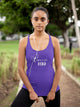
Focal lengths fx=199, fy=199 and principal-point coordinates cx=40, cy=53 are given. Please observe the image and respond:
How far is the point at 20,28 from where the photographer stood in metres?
39.1

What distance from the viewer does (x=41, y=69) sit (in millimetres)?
2137

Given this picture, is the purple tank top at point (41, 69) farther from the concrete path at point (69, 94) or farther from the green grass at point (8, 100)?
the green grass at point (8, 100)

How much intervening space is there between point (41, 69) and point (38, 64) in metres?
0.07

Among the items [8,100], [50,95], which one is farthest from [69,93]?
[50,95]

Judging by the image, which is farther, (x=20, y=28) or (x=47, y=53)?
(x=20, y=28)

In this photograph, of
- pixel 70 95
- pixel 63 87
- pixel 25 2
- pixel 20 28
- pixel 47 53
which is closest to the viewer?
pixel 47 53

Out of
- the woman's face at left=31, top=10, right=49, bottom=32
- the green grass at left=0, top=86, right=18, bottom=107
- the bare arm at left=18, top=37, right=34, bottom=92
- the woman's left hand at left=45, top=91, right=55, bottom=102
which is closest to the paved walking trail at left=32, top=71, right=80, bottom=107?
the green grass at left=0, top=86, right=18, bottom=107

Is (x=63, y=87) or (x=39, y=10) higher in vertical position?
(x=39, y=10)

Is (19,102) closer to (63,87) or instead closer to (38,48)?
(38,48)

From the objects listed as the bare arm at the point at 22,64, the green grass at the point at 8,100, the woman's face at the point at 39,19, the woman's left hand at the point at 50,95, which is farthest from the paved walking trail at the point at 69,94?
the woman's face at the point at 39,19

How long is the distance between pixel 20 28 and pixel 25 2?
25.8 meters

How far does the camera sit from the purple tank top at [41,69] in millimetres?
2111

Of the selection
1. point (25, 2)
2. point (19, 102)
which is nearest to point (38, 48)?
point (19, 102)

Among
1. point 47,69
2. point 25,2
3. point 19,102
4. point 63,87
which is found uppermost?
point 25,2
